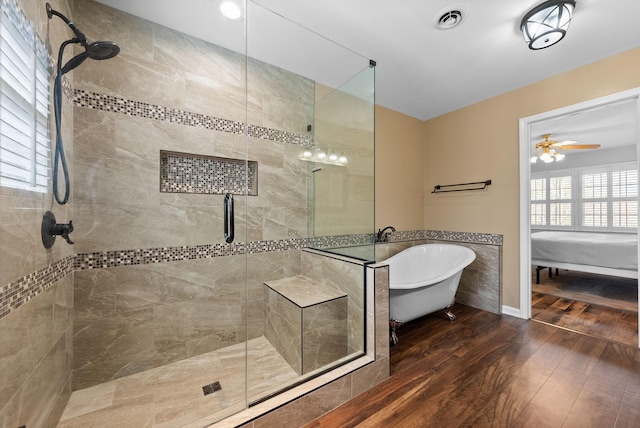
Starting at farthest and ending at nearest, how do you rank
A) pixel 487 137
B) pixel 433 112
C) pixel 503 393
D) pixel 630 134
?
pixel 630 134
pixel 433 112
pixel 487 137
pixel 503 393

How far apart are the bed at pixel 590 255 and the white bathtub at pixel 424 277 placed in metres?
2.13

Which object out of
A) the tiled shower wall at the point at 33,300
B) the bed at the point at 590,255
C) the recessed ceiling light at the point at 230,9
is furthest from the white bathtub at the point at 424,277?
the recessed ceiling light at the point at 230,9

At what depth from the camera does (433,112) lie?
11.0 ft

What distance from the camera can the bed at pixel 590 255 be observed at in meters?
3.18

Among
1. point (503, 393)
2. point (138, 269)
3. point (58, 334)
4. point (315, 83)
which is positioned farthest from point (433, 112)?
point (58, 334)

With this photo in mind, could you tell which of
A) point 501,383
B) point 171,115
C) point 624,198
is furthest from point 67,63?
point 624,198

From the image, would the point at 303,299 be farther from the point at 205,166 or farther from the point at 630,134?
the point at 630,134

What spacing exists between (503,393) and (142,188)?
2703mm

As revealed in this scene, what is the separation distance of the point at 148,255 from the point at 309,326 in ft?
4.10

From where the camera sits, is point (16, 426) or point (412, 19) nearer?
point (16, 426)

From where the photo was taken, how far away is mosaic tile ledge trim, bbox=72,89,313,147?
1577 millimetres

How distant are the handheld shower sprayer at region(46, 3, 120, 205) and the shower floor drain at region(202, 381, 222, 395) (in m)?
1.38

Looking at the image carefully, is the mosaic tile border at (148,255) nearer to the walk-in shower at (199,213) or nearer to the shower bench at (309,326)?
the walk-in shower at (199,213)

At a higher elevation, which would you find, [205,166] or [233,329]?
[205,166]
